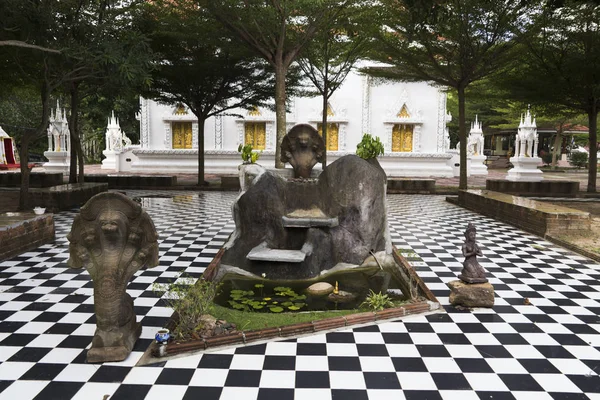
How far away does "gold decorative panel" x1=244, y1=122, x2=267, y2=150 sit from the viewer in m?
28.3

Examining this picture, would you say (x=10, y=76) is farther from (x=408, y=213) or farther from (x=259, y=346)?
(x=259, y=346)

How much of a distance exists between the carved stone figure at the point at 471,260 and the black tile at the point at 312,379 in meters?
2.57

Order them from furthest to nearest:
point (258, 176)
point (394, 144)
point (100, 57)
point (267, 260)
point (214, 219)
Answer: point (394, 144)
point (214, 219)
point (100, 57)
point (258, 176)
point (267, 260)

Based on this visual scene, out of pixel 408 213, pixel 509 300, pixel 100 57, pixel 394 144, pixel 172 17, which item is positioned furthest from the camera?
Result: pixel 394 144

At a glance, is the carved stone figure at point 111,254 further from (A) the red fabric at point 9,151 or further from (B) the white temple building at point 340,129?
(A) the red fabric at point 9,151

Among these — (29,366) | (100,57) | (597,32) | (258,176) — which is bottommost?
(29,366)

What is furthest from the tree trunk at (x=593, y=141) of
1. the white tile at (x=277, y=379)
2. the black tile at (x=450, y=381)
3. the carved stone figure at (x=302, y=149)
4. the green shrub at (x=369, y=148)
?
the white tile at (x=277, y=379)

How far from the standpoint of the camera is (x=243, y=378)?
4.21m

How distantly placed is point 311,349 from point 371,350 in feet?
1.95

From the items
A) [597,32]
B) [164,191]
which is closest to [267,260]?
[164,191]

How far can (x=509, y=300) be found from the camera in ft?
20.7

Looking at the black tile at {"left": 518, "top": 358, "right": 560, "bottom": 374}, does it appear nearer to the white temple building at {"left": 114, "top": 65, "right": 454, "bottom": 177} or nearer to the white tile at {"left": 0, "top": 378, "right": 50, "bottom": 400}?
the white tile at {"left": 0, "top": 378, "right": 50, "bottom": 400}

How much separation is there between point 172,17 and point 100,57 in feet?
18.0

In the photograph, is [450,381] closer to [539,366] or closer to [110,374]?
[539,366]
